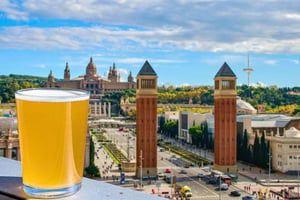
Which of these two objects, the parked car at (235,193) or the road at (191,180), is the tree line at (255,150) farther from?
the parked car at (235,193)

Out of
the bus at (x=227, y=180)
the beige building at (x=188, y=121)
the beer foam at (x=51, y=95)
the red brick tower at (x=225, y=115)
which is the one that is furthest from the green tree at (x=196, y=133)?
the beer foam at (x=51, y=95)

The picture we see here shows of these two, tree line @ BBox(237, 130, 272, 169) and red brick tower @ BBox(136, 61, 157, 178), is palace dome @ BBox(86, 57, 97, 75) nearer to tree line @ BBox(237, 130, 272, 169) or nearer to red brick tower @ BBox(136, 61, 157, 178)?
tree line @ BBox(237, 130, 272, 169)

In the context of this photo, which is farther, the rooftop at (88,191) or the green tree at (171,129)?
the green tree at (171,129)

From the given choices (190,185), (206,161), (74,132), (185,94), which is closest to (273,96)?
(185,94)

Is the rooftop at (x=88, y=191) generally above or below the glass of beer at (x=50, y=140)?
below

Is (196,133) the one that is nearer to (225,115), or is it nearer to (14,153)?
(225,115)

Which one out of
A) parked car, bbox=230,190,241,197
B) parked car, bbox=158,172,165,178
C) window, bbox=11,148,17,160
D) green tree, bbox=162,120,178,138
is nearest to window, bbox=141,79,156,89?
parked car, bbox=158,172,165,178
